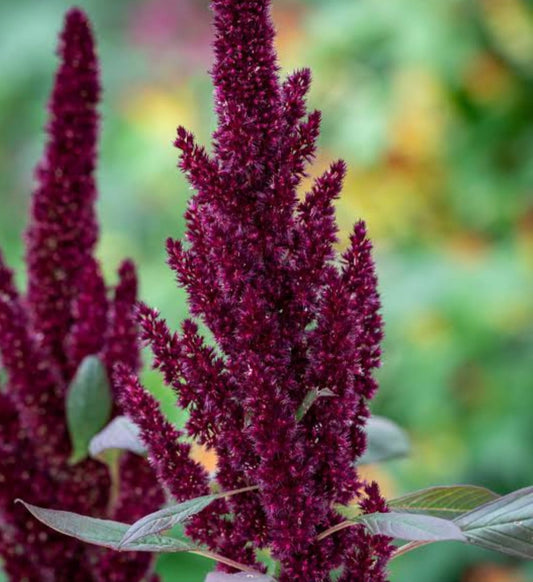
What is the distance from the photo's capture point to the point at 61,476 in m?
0.99

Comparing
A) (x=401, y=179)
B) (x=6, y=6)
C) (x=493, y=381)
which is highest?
(x=6, y=6)

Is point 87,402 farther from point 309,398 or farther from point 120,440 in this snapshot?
Result: point 309,398

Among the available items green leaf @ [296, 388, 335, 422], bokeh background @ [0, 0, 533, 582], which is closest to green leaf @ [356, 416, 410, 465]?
green leaf @ [296, 388, 335, 422]

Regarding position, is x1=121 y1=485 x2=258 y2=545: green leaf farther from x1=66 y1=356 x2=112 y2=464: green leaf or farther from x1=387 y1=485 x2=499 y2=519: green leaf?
x1=66 y1=356 x2=112 y2=464: green leaf

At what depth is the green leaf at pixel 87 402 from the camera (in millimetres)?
948

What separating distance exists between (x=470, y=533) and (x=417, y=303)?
1822mm

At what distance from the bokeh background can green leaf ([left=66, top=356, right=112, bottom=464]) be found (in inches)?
62.0

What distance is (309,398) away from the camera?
0.67 metres

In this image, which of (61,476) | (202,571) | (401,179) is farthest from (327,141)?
(61,476)

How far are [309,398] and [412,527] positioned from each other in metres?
0.09

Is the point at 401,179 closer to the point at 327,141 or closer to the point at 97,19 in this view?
the point at 327,141

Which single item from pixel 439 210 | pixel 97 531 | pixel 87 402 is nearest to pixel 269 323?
pixel 97 531

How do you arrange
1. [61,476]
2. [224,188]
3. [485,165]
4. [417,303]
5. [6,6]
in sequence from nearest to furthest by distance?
[224,188]
[61,476]
[417,303]
[485,165]
[6,6]

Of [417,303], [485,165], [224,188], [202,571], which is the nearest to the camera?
[224,188]
